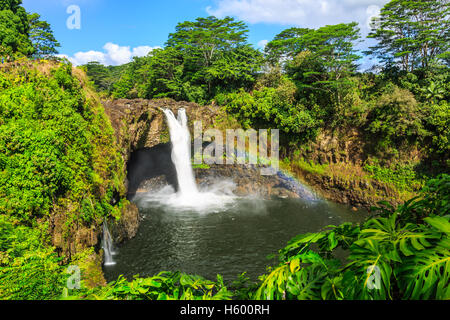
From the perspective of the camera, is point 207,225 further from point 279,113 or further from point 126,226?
point 279,113

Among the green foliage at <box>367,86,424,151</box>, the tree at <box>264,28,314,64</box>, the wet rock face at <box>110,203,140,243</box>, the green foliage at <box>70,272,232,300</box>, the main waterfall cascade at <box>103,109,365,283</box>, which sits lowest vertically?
the main waterfall cascade at <box>103,109,365,283</box>

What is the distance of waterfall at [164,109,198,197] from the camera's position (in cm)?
1767

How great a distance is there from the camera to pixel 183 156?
18.2m

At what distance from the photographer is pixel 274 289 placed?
1.42 metres

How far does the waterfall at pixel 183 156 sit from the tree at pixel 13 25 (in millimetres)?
10225

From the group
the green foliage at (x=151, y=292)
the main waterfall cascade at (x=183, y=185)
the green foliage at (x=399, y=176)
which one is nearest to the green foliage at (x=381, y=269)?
the green foliage at (x=151, y=292)

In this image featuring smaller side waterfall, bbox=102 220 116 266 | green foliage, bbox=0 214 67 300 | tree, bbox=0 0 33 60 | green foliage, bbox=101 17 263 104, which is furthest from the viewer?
green foliage, bbox=101 17 263 104

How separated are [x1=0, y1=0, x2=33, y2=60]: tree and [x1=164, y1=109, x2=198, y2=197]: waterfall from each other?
1022 centimetres

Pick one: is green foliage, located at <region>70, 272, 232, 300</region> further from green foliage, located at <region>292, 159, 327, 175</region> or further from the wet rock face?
green foliage, located at <region>292, 159, 327, 175</region>

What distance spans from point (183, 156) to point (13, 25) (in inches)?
565

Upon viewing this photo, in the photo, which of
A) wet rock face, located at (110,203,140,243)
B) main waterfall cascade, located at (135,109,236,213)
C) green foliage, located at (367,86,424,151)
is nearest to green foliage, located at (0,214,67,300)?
wet rock face, located at (110,203,140,243)

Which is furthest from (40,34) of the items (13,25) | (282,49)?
(282,49)

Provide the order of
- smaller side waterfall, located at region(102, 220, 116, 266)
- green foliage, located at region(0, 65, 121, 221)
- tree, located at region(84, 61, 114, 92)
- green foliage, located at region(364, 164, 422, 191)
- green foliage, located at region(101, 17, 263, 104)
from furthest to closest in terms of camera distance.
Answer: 1. tree, located at region(84, 61, 114, 92)
2. green foliage, located at region(101, 17, 263, 104)
3. green foliage, located at region(364, 164, 422, 191)
4. smaller side waterfall, located at region(102, 220, 116, 266)
5. green foliage, located at region(0, 65, 121, 221)

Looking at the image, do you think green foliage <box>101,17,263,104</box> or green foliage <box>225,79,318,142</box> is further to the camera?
green foliage <box>101,17,263,104</box>
